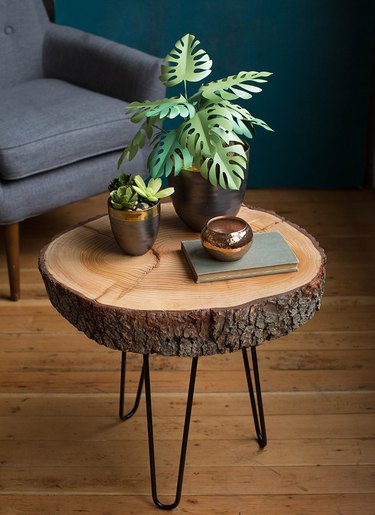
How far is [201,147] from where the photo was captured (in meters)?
1.58

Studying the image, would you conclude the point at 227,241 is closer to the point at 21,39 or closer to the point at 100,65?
the point at 100,65

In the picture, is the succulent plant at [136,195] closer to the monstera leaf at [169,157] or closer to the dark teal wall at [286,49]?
the monstera leaf at [169,157]

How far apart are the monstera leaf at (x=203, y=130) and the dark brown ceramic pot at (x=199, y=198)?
0.23 ft

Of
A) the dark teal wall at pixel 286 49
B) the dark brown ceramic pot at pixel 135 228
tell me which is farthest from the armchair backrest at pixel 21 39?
the dark brown ceramic pot at pixel 135 228

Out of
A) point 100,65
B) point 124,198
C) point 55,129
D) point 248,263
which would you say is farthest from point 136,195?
point 100,65

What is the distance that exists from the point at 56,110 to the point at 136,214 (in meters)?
1.04

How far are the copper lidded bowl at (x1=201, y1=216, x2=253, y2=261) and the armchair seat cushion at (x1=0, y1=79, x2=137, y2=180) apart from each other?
94 centimetres

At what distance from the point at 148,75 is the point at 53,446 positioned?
128cm

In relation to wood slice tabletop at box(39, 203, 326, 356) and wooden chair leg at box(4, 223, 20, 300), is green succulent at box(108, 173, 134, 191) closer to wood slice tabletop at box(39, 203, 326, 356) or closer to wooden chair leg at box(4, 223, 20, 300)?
Answer: wood slice tabletop at box(39, 203, 326, 356)

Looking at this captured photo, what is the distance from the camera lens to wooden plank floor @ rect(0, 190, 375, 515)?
1.76 m

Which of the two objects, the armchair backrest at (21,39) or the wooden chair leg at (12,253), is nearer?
the wooden chair leg at (12,253)

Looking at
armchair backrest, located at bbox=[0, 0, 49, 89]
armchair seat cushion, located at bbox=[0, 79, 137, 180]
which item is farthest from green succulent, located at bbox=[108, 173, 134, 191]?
armchair backrest, located at bbox=[0, 0, 49, 89]

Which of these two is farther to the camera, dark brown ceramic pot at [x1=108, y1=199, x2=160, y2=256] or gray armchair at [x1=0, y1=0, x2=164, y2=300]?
gray armchair at [x1=0, y1=0, x2=164, y2=300]

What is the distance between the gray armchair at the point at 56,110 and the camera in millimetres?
2395
